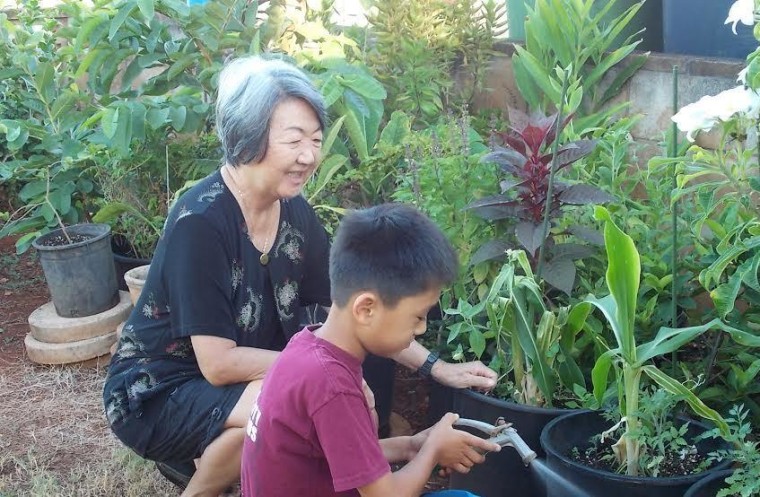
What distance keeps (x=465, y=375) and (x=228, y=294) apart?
2.31ft

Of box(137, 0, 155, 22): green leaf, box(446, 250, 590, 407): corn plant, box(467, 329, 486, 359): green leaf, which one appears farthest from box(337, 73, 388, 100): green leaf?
box(467, 329, 486, 359): green leaf

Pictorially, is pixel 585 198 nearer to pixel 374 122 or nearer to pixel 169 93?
pixel 374 122

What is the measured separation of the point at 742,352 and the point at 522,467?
0.68 metres

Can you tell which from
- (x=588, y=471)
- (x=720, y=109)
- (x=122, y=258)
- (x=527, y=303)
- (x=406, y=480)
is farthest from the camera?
(x=122, y=258)

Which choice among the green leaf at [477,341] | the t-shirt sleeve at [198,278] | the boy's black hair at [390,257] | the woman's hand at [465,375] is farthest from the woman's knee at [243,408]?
the boy's black hair at [390,257]

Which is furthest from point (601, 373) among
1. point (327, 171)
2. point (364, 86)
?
point (364, 86)

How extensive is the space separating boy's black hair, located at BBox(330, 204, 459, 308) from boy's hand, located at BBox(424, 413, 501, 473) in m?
0.35

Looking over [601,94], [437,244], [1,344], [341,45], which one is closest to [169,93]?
[341,45]

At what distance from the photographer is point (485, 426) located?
2092mm

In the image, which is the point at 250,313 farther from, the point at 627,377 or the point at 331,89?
the point at 331,89

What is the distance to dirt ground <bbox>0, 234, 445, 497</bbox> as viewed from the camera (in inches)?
123

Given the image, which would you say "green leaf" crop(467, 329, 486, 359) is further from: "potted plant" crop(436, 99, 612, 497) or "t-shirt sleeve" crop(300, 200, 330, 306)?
"t-shirt sleeve" crop(300, 200, 330, 306)

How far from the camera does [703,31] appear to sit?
11.6ft

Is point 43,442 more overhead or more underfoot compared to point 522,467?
more underfoot
